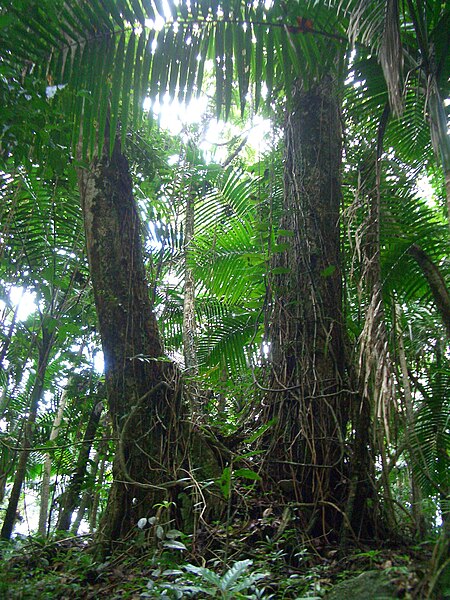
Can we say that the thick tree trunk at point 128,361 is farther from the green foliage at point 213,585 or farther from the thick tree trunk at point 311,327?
the green foliage at point 213,585

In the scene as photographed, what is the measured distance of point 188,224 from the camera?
504 cm

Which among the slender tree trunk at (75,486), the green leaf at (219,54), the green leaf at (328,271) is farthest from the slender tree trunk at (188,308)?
the green leaf at (219,54)

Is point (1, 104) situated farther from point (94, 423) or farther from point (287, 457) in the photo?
point (94, 423)

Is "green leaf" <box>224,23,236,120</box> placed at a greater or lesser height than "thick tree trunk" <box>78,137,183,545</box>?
greater

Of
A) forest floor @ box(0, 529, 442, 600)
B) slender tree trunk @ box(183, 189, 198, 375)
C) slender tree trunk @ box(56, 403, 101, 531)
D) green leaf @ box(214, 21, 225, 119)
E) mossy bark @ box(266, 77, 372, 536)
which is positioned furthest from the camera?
slender tree trunk @ box(183, 189, 198, 375)

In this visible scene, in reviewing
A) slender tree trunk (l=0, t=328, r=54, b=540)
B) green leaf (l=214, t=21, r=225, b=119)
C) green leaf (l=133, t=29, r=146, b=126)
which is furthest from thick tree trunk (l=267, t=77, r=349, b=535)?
slender tree trunk (l=0, t=328, r=54, b=540)

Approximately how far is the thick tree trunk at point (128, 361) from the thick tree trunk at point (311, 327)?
534mm

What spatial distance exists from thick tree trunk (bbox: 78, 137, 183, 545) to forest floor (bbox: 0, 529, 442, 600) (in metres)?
0.26

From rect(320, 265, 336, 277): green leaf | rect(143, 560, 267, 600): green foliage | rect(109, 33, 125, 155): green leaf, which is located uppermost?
rect(109, 33, 125, 155): green leaf

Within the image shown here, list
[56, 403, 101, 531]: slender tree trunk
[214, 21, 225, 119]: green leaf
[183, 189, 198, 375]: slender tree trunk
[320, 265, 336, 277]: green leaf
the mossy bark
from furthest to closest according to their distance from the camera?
[183, 189, 198, 375]: slender tree trunk, [56, 403, 101, 531]: slender tree trunk, [320, 265, 336, 277]: green leaf, the mossy bark, [214, 21, 225, 119]: green leaf

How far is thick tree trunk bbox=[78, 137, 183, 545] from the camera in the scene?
96.0 inches

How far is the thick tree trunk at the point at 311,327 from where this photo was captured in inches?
93.4

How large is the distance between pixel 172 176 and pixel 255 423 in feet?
8.42

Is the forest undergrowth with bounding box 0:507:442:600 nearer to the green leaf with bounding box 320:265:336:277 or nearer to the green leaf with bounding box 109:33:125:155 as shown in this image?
the green leaf with bounding box 320:265:336:277
